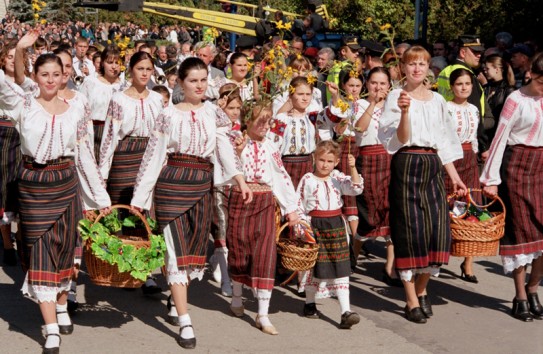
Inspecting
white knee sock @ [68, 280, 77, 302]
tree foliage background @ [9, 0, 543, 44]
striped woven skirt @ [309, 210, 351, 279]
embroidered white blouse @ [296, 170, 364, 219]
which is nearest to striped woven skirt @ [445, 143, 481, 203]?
embroidered white blouse @ [296, 170, 364, 219]

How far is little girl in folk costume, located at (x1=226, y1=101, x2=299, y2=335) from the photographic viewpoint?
6828mm

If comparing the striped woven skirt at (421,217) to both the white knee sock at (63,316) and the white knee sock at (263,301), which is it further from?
the white knee sock at (63,316)

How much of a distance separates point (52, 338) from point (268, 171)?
6.40ft

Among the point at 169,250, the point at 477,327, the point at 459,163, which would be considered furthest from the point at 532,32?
the point at 169,250

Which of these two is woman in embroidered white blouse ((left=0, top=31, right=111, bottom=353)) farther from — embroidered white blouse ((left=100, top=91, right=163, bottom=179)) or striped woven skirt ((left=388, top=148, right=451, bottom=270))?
striped woven skirt ((left=388, top=148, right=451, bottom=270))

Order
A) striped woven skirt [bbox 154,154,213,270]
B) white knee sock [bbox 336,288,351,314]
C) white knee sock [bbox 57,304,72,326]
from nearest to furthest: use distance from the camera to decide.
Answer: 1. striped woven skirt [bbox 154,154,213,270]
2. white knee sock [bbox 57,304,72,326]
3. white knee sock [bbox 336,288,351,314]

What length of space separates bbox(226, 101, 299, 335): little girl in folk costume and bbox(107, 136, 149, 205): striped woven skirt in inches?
41.4

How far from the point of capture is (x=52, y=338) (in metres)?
6.17

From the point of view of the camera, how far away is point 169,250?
6.53 meters

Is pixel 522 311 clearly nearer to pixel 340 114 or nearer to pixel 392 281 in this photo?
pixel 392 281

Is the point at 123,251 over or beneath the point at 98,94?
beneath

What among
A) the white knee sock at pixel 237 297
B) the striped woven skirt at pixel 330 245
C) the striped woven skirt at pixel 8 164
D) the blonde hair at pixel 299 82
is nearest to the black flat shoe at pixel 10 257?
the striped woven skirt at pixel 8 164

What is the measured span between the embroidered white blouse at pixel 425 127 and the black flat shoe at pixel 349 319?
1.24m

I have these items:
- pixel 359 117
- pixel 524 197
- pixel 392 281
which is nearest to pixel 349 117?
pixel 359 117
